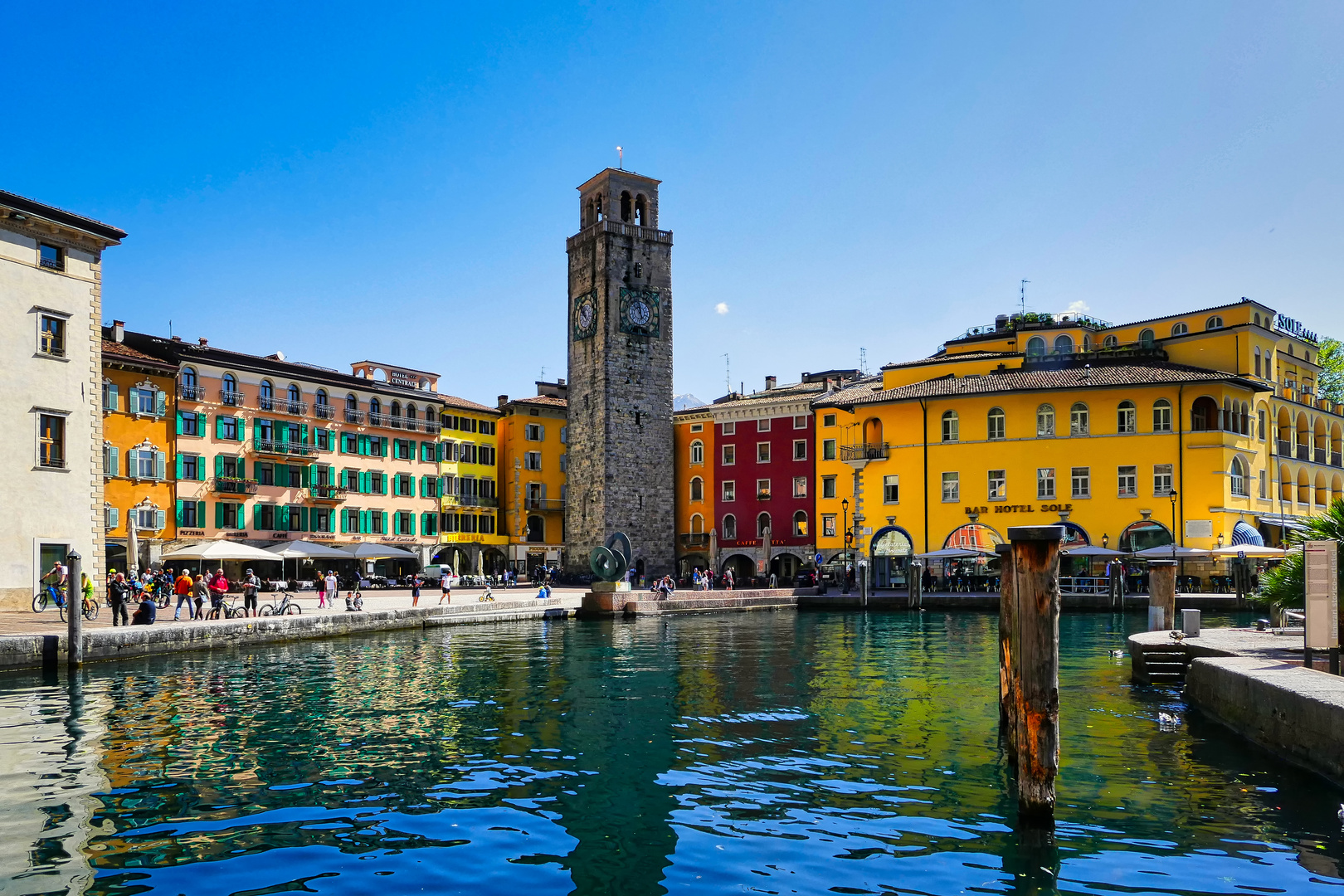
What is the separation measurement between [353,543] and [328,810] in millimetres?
47100

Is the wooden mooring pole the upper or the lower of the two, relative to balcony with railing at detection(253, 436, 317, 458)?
lower

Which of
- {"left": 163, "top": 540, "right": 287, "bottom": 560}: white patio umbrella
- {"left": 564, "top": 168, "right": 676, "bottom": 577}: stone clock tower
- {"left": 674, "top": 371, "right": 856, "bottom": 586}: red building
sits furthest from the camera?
{"left": 564, "top": 168, "right": 676, "bottom": 577}: stone clock tower

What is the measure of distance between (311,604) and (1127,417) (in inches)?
1330

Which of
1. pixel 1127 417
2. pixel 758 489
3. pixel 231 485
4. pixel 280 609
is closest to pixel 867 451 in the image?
pixel 1127 417

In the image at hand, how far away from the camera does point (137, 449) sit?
4497cm

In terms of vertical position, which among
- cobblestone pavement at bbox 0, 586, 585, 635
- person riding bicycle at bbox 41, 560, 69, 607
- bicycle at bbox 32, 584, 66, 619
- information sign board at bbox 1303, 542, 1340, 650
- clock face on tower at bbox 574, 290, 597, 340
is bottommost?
cobblestone pavement at bbox 0, 586, 585, 635

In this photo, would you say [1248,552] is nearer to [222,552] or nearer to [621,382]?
[621,382]

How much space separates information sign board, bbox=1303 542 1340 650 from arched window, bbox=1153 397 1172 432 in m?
34.1

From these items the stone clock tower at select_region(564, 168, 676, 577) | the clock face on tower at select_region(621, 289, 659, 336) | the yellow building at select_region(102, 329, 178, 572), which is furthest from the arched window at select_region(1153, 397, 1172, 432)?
the yellow building at select_region(102, 329, 178, 572)

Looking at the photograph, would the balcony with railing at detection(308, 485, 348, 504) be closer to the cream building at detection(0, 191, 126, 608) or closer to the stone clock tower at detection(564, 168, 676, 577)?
the stone clock tower at detection(564, 168, 676, 577)

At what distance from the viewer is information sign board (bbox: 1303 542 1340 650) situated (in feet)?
43.6

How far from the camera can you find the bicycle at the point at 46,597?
90.3 feet

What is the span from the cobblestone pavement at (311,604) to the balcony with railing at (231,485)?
723 centimetres

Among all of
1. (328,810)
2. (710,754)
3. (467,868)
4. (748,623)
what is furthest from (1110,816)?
(748,623)
